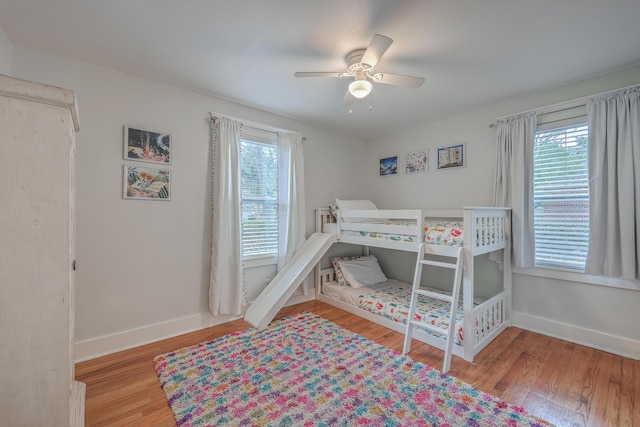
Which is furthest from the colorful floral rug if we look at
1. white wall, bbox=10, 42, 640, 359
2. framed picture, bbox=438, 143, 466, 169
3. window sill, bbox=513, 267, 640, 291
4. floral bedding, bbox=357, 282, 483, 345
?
framed picture, bbox=438, 143, 466, 169

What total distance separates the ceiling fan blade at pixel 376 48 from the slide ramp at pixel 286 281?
7.00 ft

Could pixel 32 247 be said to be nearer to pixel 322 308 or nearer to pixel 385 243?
pixel 385 243

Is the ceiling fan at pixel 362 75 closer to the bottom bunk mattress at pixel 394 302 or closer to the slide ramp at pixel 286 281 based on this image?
the slide ramp at pixel 286 281

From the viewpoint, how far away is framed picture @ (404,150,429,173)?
373 centimetres

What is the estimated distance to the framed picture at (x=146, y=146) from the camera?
7.93 feet

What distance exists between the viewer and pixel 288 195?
11.3 feet

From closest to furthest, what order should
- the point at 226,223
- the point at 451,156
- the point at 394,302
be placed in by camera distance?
the point at 226,223 < the point at 394,302 < the point at 451,156

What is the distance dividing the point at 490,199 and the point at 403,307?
1632 millimetres

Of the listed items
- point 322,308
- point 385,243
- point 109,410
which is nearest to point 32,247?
point 109,410

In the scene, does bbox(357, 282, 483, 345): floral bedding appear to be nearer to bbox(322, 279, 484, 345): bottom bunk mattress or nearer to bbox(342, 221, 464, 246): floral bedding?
bbox(322, 279, 484, 345): bottom bunk mattress

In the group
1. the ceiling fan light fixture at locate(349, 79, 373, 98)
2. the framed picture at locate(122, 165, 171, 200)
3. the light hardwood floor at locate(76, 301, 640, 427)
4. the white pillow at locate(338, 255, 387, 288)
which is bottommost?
the light hardwood floor at locate(76, 301, 640, 427)

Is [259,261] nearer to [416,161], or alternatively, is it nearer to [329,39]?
[329,39]

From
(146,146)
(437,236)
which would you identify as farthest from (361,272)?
(146,146)

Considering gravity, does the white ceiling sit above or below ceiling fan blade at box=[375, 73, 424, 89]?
above
